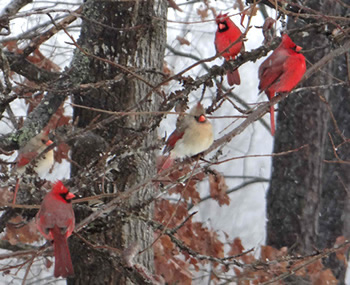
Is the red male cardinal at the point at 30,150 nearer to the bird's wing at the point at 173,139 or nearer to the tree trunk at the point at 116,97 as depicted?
the tree trunk at the point at 116,97

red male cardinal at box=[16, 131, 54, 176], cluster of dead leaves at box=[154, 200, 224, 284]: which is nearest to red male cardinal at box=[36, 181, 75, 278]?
red male cardinal at box=[16, 131, 54, 176]

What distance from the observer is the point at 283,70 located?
293 centimetres

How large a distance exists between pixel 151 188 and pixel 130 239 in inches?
14.3

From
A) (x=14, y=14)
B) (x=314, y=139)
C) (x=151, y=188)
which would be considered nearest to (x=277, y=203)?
(x=314, y=139)

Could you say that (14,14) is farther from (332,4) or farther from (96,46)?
(332,4)

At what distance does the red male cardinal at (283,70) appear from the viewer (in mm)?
2916

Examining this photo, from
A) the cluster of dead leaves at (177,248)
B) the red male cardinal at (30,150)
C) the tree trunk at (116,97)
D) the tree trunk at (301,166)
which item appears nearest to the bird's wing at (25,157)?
the red male cardinal at (30,150)

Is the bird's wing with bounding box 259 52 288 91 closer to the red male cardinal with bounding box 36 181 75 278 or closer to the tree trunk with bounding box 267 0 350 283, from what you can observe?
the red male cardinal with bounding box 36 181 75 278

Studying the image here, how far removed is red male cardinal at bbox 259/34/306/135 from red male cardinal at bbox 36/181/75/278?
0.99 meters

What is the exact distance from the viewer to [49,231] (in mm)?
2516

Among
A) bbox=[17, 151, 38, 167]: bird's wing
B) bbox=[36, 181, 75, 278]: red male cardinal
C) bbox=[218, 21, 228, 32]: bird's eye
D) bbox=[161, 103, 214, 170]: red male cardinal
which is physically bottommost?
bbox=[36, 181, 75, 278]: red male cardinal

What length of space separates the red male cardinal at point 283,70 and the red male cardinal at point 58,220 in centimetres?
99

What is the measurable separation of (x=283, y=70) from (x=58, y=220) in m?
1.23

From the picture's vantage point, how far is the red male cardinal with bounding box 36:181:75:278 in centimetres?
242
